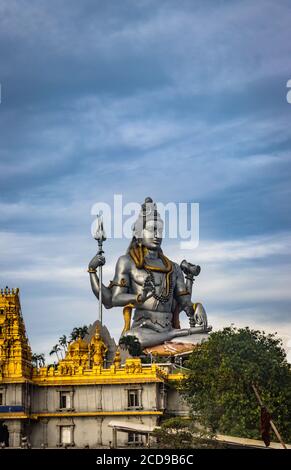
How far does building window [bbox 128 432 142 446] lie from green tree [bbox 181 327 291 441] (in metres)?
2.85

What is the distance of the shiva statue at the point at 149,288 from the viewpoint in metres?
66.7

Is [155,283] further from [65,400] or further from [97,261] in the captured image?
[65,400]

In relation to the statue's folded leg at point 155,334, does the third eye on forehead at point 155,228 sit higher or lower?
higher

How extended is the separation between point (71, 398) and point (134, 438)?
3.86m

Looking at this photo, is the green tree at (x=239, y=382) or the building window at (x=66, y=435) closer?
the green tree at (x=239, y=382)

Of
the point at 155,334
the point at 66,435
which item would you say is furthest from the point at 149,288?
the point at 66,435

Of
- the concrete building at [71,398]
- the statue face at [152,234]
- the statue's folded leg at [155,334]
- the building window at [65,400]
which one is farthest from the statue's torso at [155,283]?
the building window at [65,400]

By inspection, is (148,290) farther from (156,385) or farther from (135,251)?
(156,385)

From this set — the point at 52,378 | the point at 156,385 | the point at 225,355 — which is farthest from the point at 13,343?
the point at 225,355

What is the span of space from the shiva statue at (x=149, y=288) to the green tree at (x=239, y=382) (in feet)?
51.0

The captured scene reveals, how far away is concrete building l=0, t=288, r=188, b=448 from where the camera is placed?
169 feet

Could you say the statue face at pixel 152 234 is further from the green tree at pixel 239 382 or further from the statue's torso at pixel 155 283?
the green tree at pixel 239 382

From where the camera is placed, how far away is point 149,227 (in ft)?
222

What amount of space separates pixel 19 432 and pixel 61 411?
2733 millimetres
